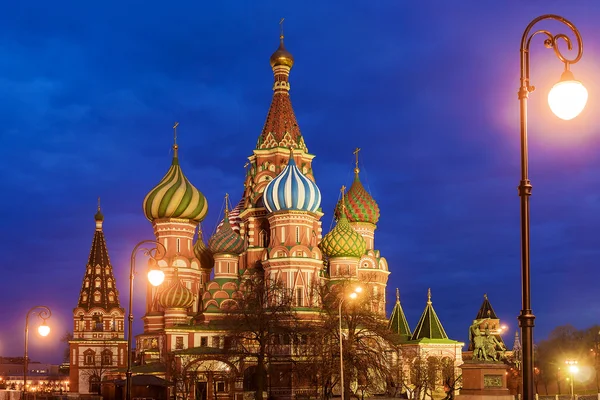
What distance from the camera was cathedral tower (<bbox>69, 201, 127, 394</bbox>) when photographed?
266 ft

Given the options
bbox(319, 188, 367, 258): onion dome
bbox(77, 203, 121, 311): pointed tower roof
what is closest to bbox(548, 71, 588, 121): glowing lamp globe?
bbox(319, 188, 367, 258): onion dome

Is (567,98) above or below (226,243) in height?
below

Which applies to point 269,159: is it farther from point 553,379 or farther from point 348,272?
point 553,379

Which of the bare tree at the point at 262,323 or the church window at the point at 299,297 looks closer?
the bare tree at the point at 262,323

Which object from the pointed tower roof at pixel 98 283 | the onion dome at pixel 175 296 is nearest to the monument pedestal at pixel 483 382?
the onion dome at pixel 175 296

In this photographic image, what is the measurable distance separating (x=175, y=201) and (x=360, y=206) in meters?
17.7

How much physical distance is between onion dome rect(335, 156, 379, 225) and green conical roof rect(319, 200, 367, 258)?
8013 millimetres

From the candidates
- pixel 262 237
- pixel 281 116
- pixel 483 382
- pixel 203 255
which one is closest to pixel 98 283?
pixel 203 255

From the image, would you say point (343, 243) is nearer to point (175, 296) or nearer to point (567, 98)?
point (175, 296)

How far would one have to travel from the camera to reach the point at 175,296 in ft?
222

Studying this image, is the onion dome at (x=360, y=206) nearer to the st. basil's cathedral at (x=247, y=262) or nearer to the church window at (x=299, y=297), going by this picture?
the st. basil's cathedral at (x=247, y=262)

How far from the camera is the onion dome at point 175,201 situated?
2800 inches

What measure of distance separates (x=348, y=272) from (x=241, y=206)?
672 inches

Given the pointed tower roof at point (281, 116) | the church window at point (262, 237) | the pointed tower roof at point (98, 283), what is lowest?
the pointed tower roof at point (98, 283)
